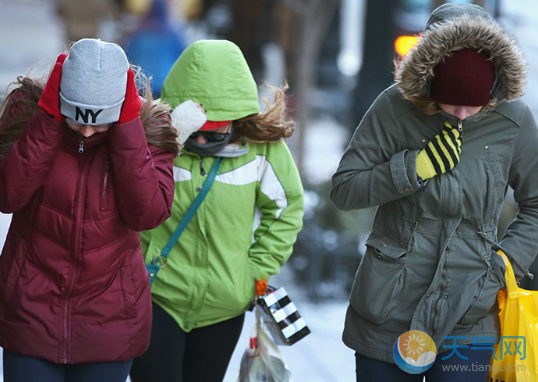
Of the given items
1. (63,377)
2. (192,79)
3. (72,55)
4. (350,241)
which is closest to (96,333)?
(63,377)

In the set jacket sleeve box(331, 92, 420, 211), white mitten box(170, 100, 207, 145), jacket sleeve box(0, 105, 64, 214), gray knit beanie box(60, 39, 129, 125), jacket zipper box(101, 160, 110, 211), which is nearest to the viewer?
gray knit beanie box(60, 39, 129, 125)

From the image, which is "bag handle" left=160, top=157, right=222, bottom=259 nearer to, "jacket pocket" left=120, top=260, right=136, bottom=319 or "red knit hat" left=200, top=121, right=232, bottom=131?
"red knit hat" left=200, top=121, right=232, bottom=131

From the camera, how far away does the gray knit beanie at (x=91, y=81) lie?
103 inches

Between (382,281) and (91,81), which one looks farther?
(382,281)

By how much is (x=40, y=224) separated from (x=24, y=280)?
21 cm

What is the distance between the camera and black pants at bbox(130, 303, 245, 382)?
3.57 metres

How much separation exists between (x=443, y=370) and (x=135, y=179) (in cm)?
140

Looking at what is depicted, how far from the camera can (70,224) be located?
2.81 m

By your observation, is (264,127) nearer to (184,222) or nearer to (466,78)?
(184,222)

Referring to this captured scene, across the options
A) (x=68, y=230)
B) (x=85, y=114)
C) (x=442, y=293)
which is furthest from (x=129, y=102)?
(x=442, y=293)

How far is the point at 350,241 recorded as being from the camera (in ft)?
23.6

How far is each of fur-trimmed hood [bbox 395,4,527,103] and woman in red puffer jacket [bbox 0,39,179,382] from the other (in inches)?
40.8

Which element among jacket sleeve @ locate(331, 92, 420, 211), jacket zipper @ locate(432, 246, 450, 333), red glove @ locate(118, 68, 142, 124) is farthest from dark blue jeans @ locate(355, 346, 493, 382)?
red glove @ locate(118, 68, 142, 124)

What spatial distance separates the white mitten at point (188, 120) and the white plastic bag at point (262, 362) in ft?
2.96
